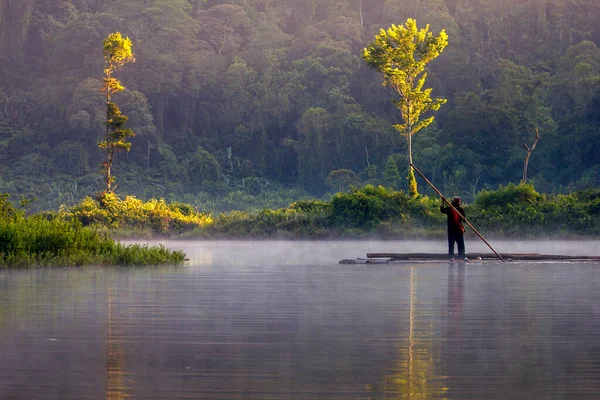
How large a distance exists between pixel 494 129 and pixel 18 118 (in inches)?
1344

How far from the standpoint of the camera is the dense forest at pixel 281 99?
6950 centimetres

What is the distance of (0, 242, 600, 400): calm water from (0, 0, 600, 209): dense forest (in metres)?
48.9

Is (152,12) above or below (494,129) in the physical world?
above

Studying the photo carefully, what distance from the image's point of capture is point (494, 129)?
69.4m

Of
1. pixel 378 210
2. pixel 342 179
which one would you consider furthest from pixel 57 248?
pixel 342 179

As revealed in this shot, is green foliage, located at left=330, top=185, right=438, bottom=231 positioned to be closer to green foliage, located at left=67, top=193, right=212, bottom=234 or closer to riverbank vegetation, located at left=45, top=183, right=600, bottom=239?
riverbank vegetation, located at left=45, top=183, right=600, bottom=239

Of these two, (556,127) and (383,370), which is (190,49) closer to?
(556,127)

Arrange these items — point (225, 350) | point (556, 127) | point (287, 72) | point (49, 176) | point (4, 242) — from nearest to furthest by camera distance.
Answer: point (225, 350) < point (4, 242) < point (556, 127) < point (49, 176) < point (287, 72)

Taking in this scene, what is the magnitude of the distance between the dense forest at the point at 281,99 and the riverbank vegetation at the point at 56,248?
41.4 meters

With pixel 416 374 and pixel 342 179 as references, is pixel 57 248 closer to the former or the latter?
pixel 416 374

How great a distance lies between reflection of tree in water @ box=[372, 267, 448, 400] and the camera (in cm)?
799

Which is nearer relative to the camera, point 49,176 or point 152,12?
point 49,176

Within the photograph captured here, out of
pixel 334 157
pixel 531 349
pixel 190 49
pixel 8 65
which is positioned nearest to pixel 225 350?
pixel 531 349

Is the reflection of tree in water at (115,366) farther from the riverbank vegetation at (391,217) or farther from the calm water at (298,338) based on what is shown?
the riverbank vegetation at (391,217)
